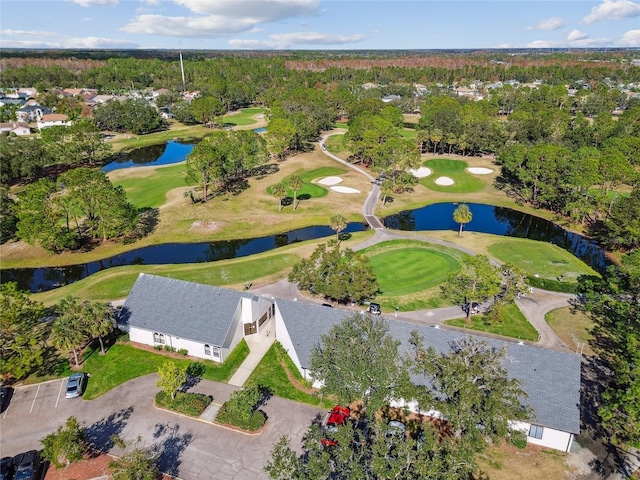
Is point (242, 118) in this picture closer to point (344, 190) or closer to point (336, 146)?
point (336, 146)

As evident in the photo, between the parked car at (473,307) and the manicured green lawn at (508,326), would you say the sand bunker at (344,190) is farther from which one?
the manicured green lawn at (508,326)

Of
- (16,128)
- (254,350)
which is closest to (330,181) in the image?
(254,350)

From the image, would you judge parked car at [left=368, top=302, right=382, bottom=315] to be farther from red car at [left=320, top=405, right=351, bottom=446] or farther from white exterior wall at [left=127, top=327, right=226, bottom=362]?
white exterior wall at [left=127, top=327, right=226, bottom=362]

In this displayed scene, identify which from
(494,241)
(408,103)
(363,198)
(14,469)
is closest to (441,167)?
(363,198)

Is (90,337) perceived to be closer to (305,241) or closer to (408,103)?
(305,241)

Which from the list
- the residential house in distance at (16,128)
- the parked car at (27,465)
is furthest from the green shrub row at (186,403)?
the residential house in distance at (16,128)

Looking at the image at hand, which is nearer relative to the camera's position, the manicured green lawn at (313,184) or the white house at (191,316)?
the white house at (191,316)

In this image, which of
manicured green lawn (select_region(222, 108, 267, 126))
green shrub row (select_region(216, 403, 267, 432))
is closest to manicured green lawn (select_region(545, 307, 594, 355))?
green shrub row (select_region(216, 403, 267, 432))
